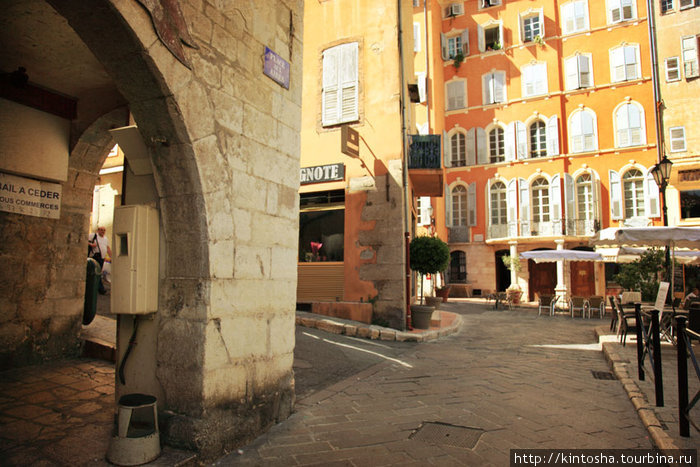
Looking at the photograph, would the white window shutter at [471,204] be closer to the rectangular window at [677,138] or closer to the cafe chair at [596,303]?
the rectangular window at [677,138]

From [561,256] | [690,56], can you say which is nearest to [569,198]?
[561,256]

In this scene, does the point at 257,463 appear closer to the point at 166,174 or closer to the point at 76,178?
the point at 166,174

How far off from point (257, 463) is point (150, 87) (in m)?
2.59

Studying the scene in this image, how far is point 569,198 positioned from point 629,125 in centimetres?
443

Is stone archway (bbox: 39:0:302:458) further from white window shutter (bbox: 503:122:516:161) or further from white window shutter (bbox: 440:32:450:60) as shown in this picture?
white window shutter (bbox: 440:32:450:60)

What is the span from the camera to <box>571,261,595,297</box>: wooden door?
73.8 feet

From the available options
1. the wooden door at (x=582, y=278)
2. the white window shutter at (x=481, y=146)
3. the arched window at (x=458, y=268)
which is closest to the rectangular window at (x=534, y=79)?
the white window shutter at (x=481, y=146)

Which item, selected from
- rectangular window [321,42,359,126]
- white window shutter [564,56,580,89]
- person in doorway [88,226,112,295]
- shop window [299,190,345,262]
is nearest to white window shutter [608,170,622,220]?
white window shutter [564,56,580,89]

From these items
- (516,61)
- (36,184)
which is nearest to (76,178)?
(36,184)

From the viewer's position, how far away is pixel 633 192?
71.7 ft

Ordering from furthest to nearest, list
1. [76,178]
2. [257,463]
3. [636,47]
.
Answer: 1. [636,47]
2. [76,178]
3. [257,463]

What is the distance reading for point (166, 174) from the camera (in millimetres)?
3133

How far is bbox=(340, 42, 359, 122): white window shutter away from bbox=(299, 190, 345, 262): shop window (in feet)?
6.14

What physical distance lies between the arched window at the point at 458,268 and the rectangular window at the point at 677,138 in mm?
11053
